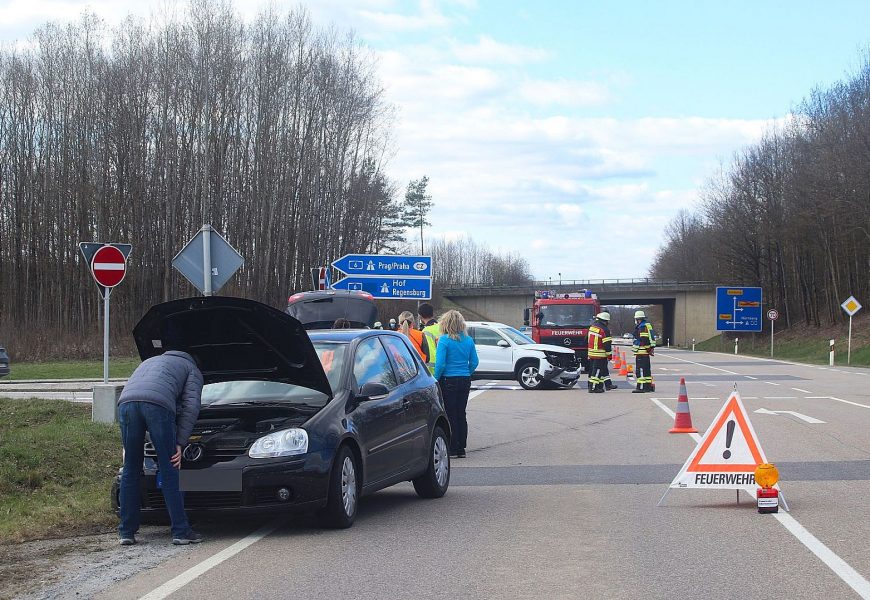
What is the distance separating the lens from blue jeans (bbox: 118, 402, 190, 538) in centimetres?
775

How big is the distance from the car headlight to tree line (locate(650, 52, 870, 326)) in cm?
5274

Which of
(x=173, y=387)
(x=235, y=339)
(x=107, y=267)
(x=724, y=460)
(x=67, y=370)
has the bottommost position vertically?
(x=67, y=370)

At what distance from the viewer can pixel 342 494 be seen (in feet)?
27.5

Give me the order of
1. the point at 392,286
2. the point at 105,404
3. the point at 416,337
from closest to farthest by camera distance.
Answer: the point at 105,404 < the point at 416,337 < the point at 392,286

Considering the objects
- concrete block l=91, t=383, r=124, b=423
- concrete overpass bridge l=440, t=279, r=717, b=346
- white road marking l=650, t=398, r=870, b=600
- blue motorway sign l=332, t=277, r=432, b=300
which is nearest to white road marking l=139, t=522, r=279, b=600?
white road marking l=650, t=398, r=870, b=600

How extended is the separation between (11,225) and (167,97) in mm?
8927

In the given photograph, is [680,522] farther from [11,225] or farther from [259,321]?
[11,225]

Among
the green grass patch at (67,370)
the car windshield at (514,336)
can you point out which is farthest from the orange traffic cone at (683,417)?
the green grass patch at (67,370)

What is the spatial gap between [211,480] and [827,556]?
4361mm

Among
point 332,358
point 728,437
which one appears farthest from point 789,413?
point 332,358

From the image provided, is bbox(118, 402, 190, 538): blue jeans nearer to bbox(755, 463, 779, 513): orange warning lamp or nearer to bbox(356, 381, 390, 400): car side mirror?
bbox(356, 381, 390, 400): car side mirror

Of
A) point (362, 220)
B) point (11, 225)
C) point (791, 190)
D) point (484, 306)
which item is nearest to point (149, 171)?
point (11, 225)

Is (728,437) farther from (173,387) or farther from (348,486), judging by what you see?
(173,387)

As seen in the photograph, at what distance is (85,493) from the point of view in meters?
10.4
